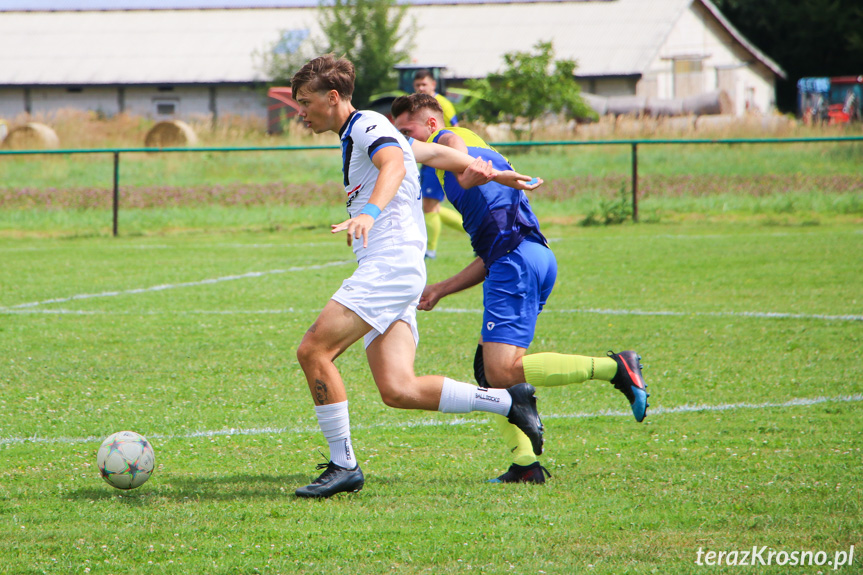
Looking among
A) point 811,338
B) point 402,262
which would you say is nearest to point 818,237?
point 811,338

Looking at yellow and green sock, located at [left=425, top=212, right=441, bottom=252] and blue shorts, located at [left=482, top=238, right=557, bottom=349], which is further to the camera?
yellow and green sock, located at [left=425, top=212, right=441, bottom=252]

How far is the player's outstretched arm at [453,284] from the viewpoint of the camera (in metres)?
5.00

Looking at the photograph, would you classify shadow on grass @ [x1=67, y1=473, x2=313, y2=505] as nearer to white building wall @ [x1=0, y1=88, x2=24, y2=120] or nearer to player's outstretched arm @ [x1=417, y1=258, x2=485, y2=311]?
player's outstretched arm @ [x1=417, y1=258, x2=485, y2=311]

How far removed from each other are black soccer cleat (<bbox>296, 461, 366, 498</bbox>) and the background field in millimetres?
55

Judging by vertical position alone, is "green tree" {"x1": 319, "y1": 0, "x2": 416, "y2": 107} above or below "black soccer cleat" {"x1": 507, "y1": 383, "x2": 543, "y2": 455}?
above

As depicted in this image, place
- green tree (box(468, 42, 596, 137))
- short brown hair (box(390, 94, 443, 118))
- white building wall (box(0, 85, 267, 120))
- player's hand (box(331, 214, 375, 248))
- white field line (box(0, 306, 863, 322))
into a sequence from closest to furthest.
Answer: player's hand (box(331, 214, 375, 248))
short brown hair (box(390, 94, 443, 118))
white field line (box(0, 306, 863, 322))
green tree (box(468, 42, 596, 137))
white building wall (box(0, 85, 267, 120))

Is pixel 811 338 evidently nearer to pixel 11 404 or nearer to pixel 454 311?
pixel 454 311

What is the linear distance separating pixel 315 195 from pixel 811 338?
13.7 metres

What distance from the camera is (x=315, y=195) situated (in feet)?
65.3

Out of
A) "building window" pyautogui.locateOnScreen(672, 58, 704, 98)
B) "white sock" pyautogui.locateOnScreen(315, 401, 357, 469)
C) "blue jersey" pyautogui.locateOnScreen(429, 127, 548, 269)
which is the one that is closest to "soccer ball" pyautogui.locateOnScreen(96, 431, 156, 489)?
"white sock" pyautogui.locateOnScreen(315, 401, 357, 469)

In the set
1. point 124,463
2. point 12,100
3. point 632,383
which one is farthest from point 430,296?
point 12,100

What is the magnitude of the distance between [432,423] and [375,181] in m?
1.89

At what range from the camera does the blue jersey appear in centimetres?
484

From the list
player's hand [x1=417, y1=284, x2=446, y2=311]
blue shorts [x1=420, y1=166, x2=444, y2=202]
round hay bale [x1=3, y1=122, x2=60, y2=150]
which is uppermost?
round hay bale [x1=3, y1=122, x2=60, y2=150]
